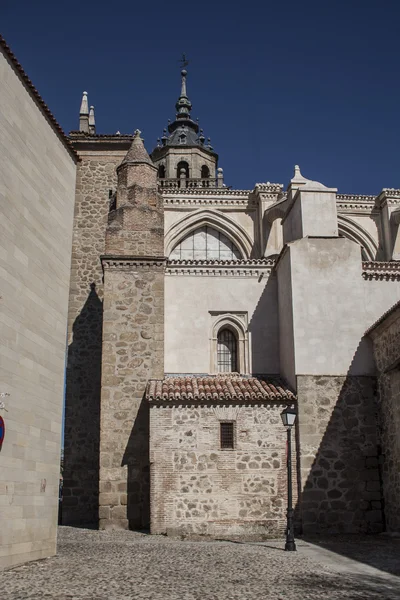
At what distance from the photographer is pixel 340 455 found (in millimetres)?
15211

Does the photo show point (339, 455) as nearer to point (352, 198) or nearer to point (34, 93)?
point (34, 93)

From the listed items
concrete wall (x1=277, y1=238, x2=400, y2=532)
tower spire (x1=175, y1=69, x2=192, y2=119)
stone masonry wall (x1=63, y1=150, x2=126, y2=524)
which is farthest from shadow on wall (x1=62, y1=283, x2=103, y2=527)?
tower spire (x1=175, y1=69, x2=192, y2=119)

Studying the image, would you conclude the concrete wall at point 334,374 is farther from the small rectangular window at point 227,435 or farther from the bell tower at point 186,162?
the bell tower at point 186,162

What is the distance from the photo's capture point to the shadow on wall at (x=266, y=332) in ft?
57.7

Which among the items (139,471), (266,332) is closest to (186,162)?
(266,332)

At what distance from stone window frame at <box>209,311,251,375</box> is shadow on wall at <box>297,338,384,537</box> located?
2352mm

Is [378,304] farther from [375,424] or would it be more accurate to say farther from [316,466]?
[316,466]

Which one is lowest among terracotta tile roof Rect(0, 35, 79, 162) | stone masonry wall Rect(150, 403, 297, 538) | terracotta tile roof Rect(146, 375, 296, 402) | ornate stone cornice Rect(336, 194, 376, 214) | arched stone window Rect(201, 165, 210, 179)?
stone masonry wall Rect(150, 403, 297, 538)

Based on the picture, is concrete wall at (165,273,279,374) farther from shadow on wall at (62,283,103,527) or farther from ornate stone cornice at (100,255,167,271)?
shadow on wall at (62,283,103,527)

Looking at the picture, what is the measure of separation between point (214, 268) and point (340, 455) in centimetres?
600

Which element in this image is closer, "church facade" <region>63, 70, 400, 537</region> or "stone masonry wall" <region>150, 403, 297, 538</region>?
"stone masonry wall" <region>150, 403, 297, 538</region>

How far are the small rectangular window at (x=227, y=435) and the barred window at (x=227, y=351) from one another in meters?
2.62

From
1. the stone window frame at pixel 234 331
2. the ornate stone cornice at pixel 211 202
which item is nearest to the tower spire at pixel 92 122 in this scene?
the ornate stone cornice at pixel 211 202

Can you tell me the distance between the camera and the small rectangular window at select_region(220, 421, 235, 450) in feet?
49.5
